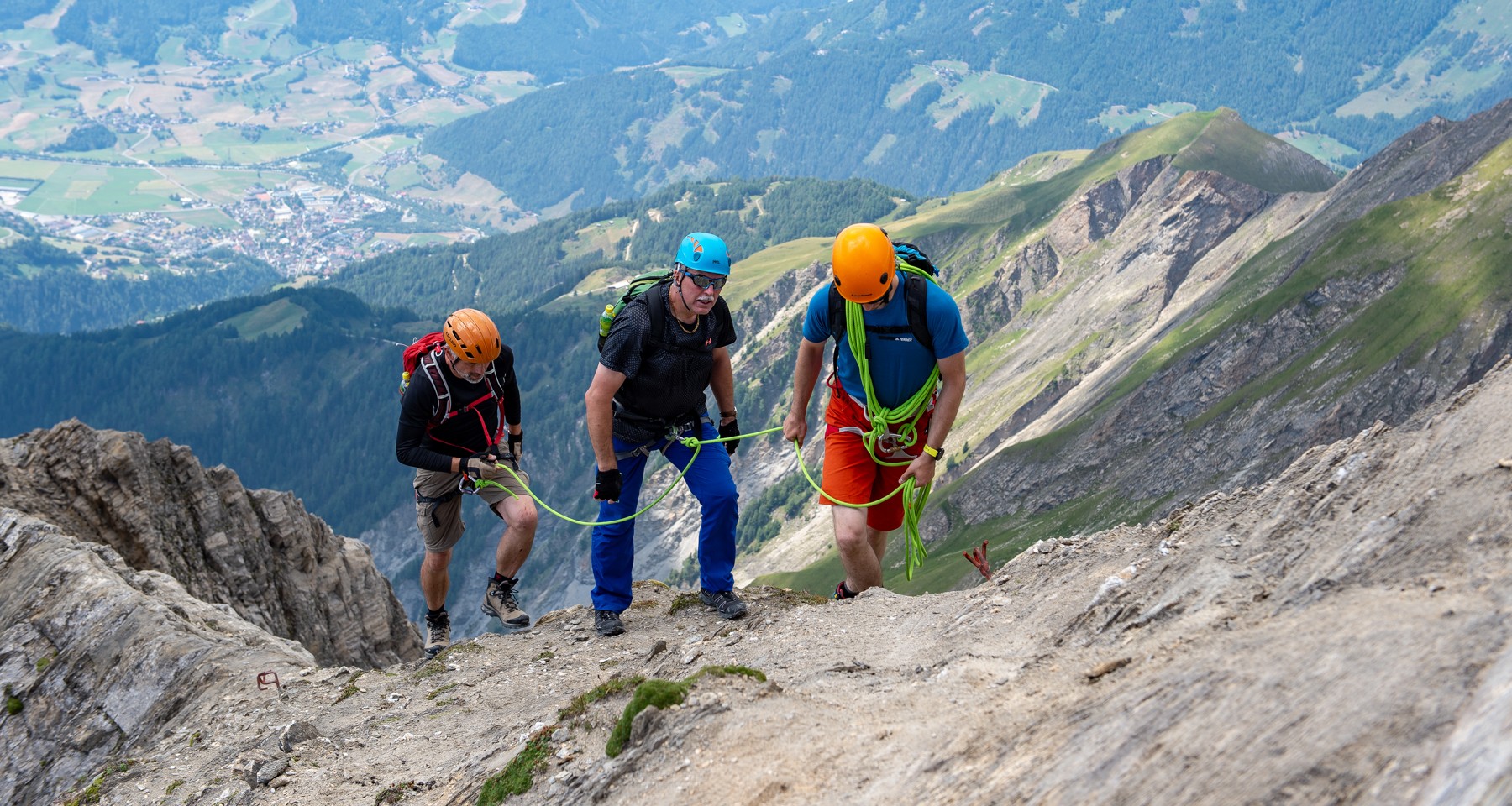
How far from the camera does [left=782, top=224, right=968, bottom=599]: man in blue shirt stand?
1184cm

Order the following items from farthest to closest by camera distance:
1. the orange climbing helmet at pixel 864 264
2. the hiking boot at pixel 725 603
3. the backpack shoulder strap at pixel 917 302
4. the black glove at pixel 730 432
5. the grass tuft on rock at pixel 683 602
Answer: the grass tuft on rock at pixel 683 602
the hiking boot at pixel 725 603
the black glove at pixel 730 432
the backpack shoulder strap at pixel 917 302
the orange climbing helmet at pixel 864 264

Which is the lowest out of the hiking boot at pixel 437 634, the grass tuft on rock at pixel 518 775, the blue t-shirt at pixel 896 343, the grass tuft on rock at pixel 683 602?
the hiking boot at pixel 437 634

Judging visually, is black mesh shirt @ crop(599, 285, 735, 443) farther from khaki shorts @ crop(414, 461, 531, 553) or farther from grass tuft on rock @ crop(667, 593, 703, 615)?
grass tuft on rock @ crop(667, 593, 703, 615)

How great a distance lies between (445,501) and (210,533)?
13.5 meters

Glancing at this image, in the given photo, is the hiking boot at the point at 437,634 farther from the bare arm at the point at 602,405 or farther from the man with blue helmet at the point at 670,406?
the bare arm at the point at 602,405

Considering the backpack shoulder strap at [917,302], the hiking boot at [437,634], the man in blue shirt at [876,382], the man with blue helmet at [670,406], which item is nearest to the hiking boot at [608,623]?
the man with blue helmet at [670,406]

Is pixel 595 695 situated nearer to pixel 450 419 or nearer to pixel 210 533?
pixel 450 419

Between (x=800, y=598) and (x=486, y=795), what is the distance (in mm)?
7047

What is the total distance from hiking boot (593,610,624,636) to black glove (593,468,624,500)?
2.85 m

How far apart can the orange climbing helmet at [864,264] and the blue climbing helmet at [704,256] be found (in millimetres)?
1484

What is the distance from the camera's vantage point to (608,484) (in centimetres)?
1372

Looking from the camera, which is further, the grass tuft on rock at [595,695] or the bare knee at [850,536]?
the bare knee at [850,536]

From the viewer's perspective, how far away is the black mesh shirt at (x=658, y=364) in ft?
42.8

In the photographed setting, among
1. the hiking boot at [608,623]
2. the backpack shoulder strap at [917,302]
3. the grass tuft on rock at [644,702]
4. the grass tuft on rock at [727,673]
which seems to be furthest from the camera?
the hiking boot at [608,623]
